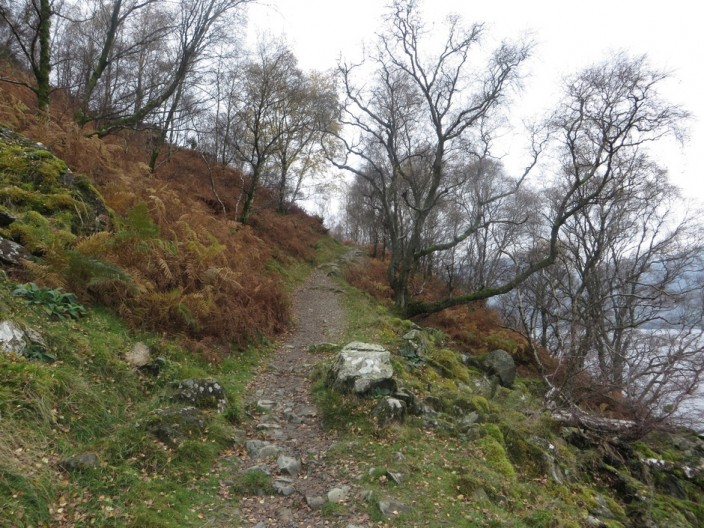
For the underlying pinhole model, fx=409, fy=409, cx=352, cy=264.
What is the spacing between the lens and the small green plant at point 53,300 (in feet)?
18.1

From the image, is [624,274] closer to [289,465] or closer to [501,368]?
[501,368]

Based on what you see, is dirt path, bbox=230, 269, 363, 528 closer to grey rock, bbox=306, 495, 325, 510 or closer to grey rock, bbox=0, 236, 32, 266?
grey rock, bbox=306, 495, 325, 510

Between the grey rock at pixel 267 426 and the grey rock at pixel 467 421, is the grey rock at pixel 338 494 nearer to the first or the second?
the grey rock at pixel 267 426

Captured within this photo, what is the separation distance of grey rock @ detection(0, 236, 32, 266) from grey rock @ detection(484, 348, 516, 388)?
12.0 meters

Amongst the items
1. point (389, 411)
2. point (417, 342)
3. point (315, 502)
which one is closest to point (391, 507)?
point (315, 502)

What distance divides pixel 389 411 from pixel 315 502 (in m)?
2.07

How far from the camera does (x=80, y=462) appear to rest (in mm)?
3773

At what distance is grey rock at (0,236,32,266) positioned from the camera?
5984 mm

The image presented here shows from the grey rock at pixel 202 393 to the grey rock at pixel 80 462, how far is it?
1.67 metres

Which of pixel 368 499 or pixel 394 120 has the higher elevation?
pixel 394 120

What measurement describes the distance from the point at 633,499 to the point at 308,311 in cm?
998

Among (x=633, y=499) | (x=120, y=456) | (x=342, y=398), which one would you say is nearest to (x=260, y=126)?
(x=342, y=398)

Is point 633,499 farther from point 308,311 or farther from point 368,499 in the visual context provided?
point 308,311

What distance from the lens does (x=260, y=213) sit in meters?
21.4
